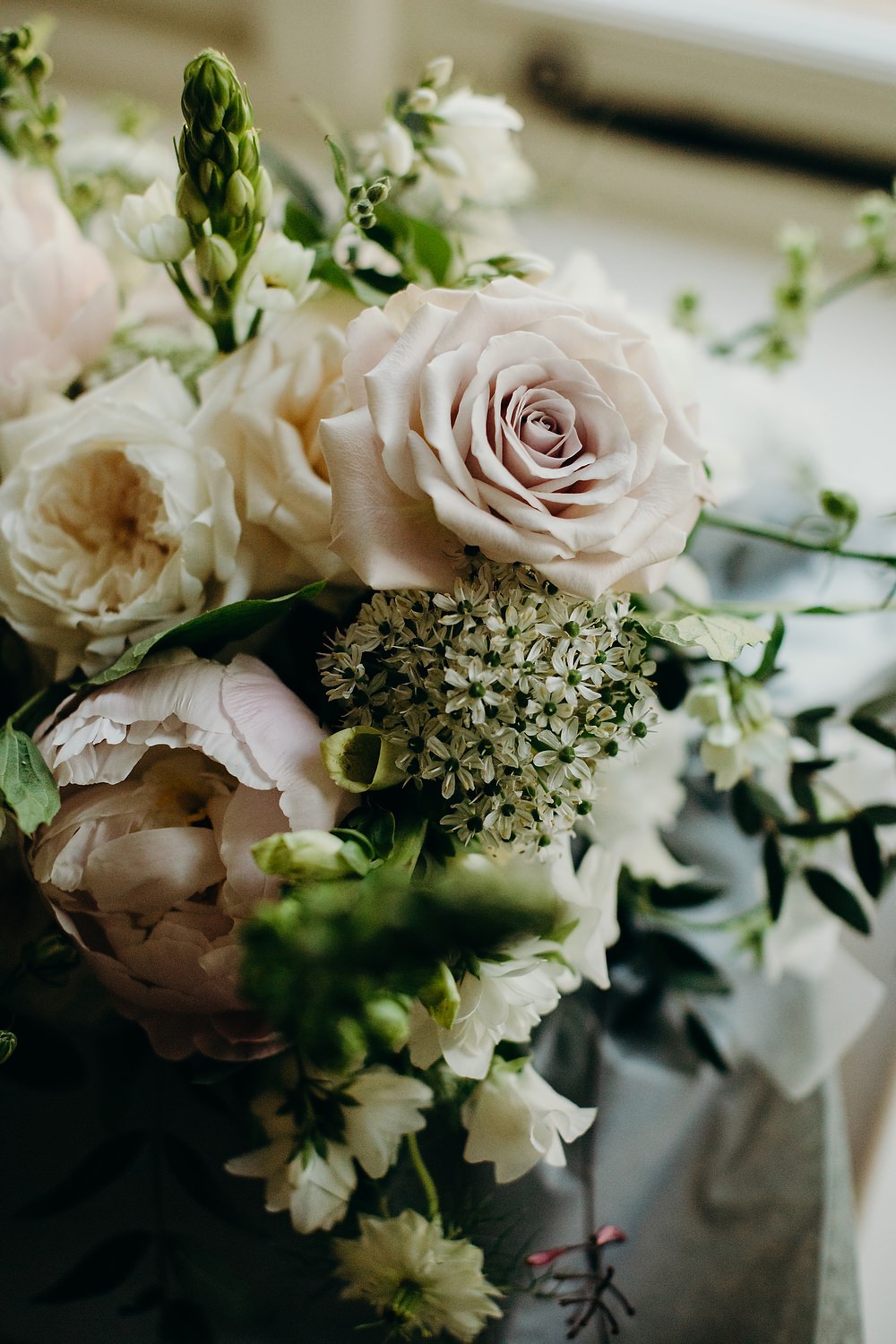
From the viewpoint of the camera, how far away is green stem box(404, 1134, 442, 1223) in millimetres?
435

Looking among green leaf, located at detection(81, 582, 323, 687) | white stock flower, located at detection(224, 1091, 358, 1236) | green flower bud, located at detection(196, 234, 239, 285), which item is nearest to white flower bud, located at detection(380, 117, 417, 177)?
green flower bud, located at detection(196, 234, 239, 285)

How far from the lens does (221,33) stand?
1223 millimetres

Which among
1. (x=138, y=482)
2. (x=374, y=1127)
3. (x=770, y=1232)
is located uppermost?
(x=138, y=482)

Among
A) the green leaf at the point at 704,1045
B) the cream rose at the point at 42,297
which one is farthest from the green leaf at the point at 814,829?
the cream rose at the point at 42,297

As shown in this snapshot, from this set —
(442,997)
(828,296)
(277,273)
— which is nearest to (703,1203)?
(442,997)

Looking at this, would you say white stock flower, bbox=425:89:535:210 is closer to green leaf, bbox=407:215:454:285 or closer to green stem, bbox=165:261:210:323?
green leaf, bbox=407:215:454:285

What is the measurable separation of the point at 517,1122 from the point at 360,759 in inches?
6.9

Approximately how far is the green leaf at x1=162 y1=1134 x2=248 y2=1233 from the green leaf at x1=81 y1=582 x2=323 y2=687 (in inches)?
8.8

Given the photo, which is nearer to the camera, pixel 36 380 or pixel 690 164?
pixel 36 380

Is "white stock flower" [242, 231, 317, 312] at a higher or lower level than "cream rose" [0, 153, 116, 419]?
higher

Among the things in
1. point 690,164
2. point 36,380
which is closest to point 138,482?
point 36,380

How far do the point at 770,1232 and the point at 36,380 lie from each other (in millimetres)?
590

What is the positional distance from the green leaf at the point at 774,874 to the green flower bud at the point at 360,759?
0.88 ft

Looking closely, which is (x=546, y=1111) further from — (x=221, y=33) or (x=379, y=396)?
(x=221, y=33)
